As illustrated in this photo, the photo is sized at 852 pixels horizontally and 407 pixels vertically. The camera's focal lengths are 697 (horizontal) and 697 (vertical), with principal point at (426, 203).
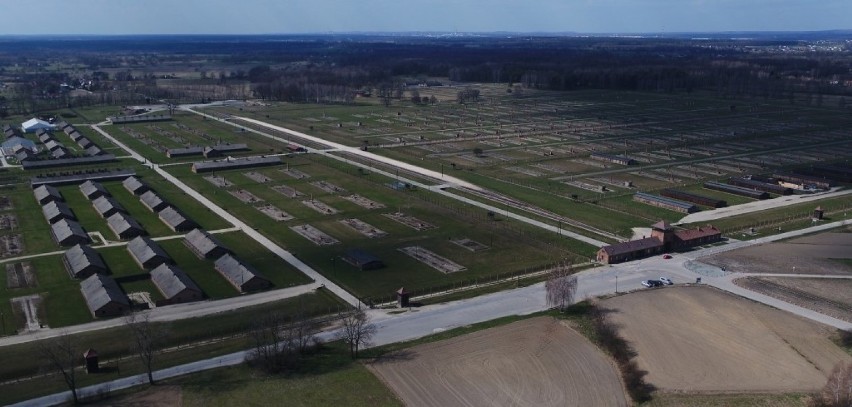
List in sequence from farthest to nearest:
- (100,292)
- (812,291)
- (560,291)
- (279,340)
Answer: (812,291) < (100,292) < (560,291) < (279,340)

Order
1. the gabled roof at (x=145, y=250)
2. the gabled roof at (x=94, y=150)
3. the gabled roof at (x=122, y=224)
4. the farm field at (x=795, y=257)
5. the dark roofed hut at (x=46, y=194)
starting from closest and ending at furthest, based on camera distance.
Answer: the gabled roof at (x=145, y=250) < the farm field at (x=795, y=257) < the gabled roof at (x=122, y=224) < the dark roofed hut at (x=46, y=194) < the gabled roof at (x=94, y=150)

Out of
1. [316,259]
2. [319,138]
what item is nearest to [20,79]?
[319,138]

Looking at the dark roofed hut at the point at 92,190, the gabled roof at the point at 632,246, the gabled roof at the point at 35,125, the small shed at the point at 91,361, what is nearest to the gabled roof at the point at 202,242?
the small shed at the point at 91,361

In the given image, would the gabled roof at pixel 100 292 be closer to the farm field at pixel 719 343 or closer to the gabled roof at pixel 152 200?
the gabled roof at pixel 152 200

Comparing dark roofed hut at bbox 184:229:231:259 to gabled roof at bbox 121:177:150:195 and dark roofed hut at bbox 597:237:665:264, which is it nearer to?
gabled roof at bbox 121:177:150:195

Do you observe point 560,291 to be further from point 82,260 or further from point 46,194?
point 46,194

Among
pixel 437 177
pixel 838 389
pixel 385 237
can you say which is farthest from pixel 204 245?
pixel 838 389

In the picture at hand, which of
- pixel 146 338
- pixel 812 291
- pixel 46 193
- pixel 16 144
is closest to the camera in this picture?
pixel 146 338
